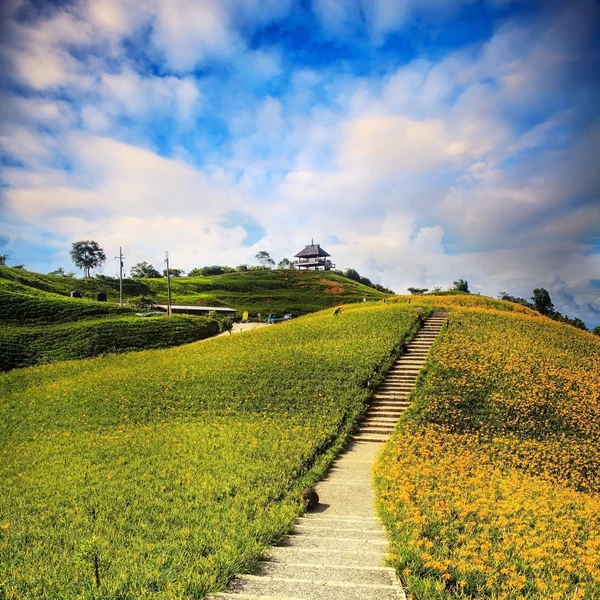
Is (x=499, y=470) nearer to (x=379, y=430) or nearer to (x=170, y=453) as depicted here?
(x=379, y=430)

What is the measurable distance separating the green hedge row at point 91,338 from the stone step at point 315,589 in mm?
32265

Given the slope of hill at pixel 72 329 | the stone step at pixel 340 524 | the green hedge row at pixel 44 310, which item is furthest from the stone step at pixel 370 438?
the green hedge row at pixel 44 310

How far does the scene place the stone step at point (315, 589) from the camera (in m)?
5.35

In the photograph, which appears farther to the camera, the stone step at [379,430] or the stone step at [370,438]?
the stone step at [379,430]

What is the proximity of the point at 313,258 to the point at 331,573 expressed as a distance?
106 m

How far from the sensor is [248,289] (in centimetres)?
8669

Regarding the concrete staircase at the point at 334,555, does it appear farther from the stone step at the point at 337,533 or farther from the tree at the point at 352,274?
the tree at the point at 352,274

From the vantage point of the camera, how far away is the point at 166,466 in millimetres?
12406

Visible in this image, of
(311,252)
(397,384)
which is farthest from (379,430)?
(311,252)

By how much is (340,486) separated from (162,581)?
6.93 meters

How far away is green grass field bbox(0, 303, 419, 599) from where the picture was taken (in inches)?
261

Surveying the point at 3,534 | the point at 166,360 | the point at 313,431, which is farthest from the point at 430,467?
the point at 166,360

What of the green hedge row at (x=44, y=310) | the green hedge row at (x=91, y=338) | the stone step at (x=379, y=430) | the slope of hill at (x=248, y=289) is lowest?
the stone step at (x=379, y=430)

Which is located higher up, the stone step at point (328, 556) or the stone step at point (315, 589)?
the stone step at point (315, 589)
